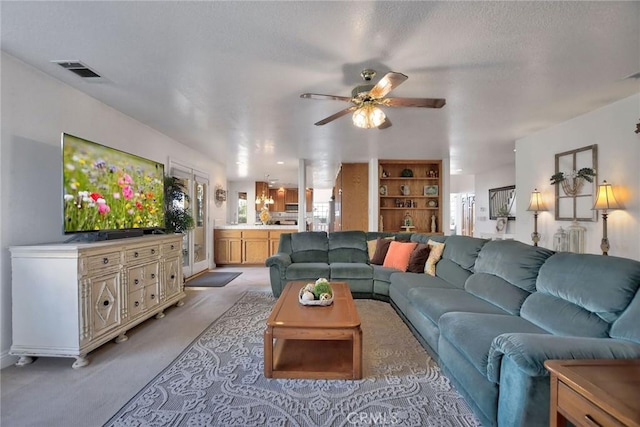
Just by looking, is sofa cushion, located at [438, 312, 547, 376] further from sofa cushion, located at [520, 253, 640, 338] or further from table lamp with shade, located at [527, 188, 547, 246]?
table lamp with shade, located at [527, 188, 547, 246]

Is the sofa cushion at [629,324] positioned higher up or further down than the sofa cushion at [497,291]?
higher up

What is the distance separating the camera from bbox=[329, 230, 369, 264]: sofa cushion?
184 inches

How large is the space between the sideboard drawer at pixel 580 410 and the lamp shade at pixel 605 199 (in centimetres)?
312

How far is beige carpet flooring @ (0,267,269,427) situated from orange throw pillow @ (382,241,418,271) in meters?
2.42

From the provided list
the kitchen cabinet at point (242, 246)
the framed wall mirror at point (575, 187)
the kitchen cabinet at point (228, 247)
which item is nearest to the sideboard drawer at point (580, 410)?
the framed wall mirror at point (575, 187)

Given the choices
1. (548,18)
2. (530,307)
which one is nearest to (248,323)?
(530,307)

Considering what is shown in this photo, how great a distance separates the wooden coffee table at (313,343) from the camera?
2.08 m

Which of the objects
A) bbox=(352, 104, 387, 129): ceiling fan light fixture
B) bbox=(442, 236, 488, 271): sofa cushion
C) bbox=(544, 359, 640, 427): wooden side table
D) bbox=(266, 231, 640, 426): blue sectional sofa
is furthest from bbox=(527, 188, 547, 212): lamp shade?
bbox=(544, 359, 640, 427): wooden side table

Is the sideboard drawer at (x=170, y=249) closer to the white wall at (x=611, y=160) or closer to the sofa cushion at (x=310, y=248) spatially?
the sofa cushion at (x=310, y=248)

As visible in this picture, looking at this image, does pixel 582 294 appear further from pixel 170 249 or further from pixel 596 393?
pixel 170 249

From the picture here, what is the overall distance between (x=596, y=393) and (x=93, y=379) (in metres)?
2.82

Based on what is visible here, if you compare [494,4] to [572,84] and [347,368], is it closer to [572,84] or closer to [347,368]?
[572,84]

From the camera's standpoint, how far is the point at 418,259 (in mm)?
3893

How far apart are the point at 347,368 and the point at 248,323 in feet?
4.79
